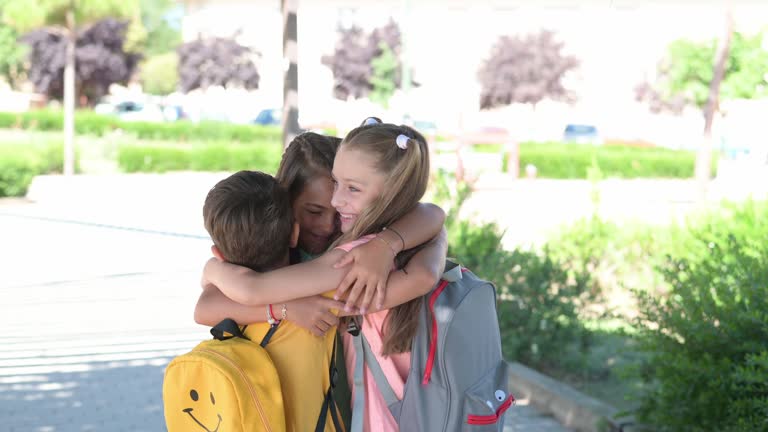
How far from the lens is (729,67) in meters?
23.3

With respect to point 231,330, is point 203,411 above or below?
below

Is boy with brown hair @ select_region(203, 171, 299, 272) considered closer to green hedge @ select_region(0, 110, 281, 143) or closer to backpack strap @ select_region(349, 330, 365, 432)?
backpack strap @ select_region(349, 330, 365, 432)

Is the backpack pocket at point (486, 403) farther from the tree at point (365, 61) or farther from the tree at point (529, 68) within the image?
the tree at point (529, 68)

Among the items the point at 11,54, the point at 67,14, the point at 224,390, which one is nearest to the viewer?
the point at 224,390

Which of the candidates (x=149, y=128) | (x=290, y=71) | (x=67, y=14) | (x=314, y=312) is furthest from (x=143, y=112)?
(x=314, y=312)

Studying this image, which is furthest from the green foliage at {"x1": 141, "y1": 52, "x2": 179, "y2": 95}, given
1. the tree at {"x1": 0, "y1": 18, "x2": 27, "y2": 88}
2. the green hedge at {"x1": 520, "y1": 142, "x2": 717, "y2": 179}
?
the green hedge at {"x1": 520, "y1": 142, "x2": 717, "y2": 179}

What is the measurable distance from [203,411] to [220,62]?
50.2 meters

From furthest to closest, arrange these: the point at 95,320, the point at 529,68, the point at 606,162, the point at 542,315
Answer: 1. the point at 529,68
2. the point at 606,162
3. the point at 95,320
4. the point at 542,315

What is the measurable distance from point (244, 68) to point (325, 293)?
163 ft

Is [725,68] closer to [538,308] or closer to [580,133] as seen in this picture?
[580,133]

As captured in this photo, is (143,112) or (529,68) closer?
(143,112)

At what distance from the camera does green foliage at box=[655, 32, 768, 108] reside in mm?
22469

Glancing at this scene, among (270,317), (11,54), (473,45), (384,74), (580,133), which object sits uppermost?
(473,45)

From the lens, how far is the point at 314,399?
1.79 metres
